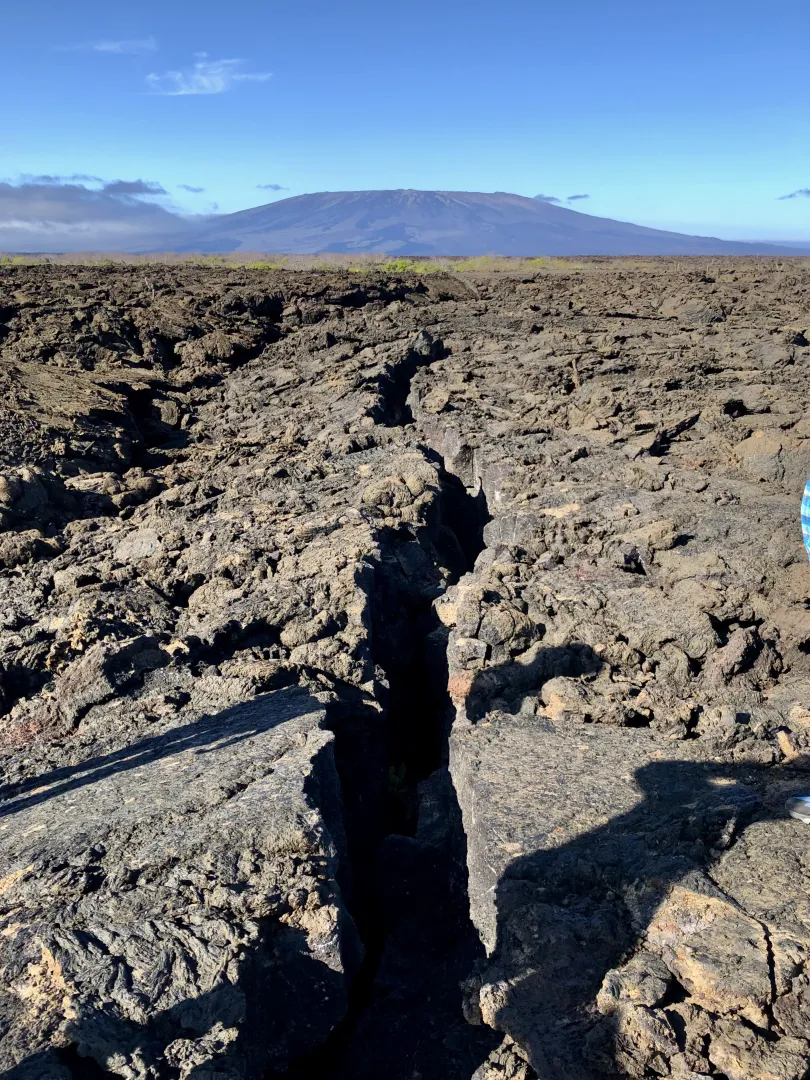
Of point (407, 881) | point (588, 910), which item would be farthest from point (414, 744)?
point (588, 910)

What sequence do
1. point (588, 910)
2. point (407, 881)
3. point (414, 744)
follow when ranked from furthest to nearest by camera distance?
point (414, 744)
point (407, 881)
point (588, 910)

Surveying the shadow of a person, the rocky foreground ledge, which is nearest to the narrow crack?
the rocky foreground ledge

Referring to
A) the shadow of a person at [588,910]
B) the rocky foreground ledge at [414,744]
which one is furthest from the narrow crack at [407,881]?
the shadow of a person at [588,910]

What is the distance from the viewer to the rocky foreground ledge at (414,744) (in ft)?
10.4

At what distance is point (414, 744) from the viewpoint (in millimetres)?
6320

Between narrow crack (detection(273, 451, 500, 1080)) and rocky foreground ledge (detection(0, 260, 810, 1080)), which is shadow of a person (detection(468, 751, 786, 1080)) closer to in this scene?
rocky foreground ledge (detection(0, 260, 810, 1080))

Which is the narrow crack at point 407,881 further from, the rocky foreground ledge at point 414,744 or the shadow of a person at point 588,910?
the shadow of a person at point 588,910

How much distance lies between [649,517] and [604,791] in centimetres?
350

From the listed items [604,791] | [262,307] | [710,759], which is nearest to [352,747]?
[604,791]

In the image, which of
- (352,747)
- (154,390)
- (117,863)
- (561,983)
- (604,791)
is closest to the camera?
(561,983)

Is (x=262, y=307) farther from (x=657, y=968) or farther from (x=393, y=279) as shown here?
(x=657, y=968)

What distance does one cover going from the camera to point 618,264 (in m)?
34.7

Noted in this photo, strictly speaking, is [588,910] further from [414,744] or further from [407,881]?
[414,744]

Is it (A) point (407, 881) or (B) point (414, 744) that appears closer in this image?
(A) point (407, 881)
